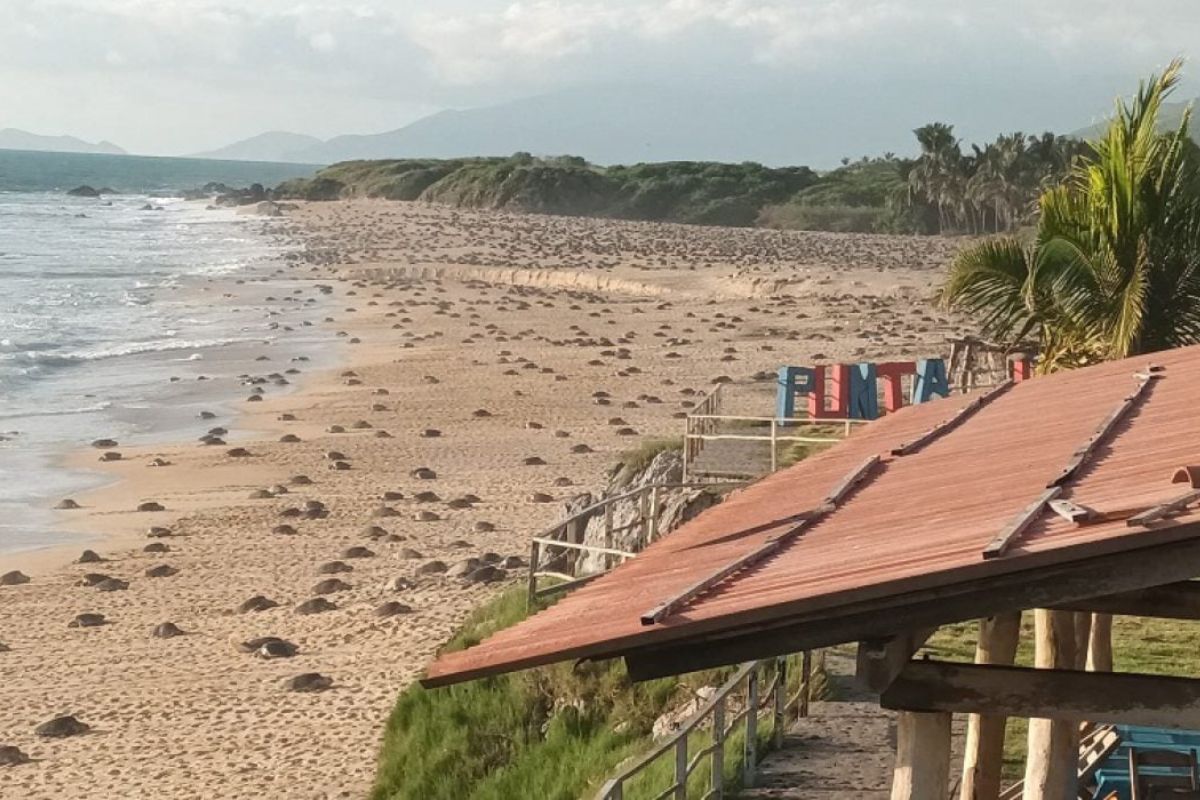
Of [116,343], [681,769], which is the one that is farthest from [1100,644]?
[116,343]

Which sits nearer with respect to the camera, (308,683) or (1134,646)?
(1134,646)

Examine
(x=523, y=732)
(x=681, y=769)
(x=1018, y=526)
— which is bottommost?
(x=523, y=732)

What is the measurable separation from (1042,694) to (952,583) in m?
0.98

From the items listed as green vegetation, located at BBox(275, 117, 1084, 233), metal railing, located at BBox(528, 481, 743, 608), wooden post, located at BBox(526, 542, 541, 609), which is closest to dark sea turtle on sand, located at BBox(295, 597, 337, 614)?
metal railing, located at BBox(528, 481, 743, 608)

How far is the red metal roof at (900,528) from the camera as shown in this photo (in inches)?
171

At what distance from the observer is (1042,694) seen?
5102 millimetres

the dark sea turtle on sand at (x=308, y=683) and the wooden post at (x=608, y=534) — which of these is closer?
the wooden post at (x=608, y=534)

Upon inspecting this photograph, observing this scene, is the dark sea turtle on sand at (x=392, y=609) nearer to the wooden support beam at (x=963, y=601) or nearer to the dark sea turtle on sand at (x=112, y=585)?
the dark sea turtle on sand at (x=112, y=585)

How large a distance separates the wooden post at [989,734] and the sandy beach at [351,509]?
7740 mm

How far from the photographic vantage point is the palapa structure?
4.35 meters

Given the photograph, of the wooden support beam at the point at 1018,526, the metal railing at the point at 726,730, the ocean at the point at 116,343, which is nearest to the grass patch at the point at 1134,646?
the metal railing at the point at 726,730

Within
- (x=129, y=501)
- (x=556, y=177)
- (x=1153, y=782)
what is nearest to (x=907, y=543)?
(x=1153, y=782)

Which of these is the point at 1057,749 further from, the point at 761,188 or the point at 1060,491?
the point at 761,188

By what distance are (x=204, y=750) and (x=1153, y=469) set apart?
11.4 metres
